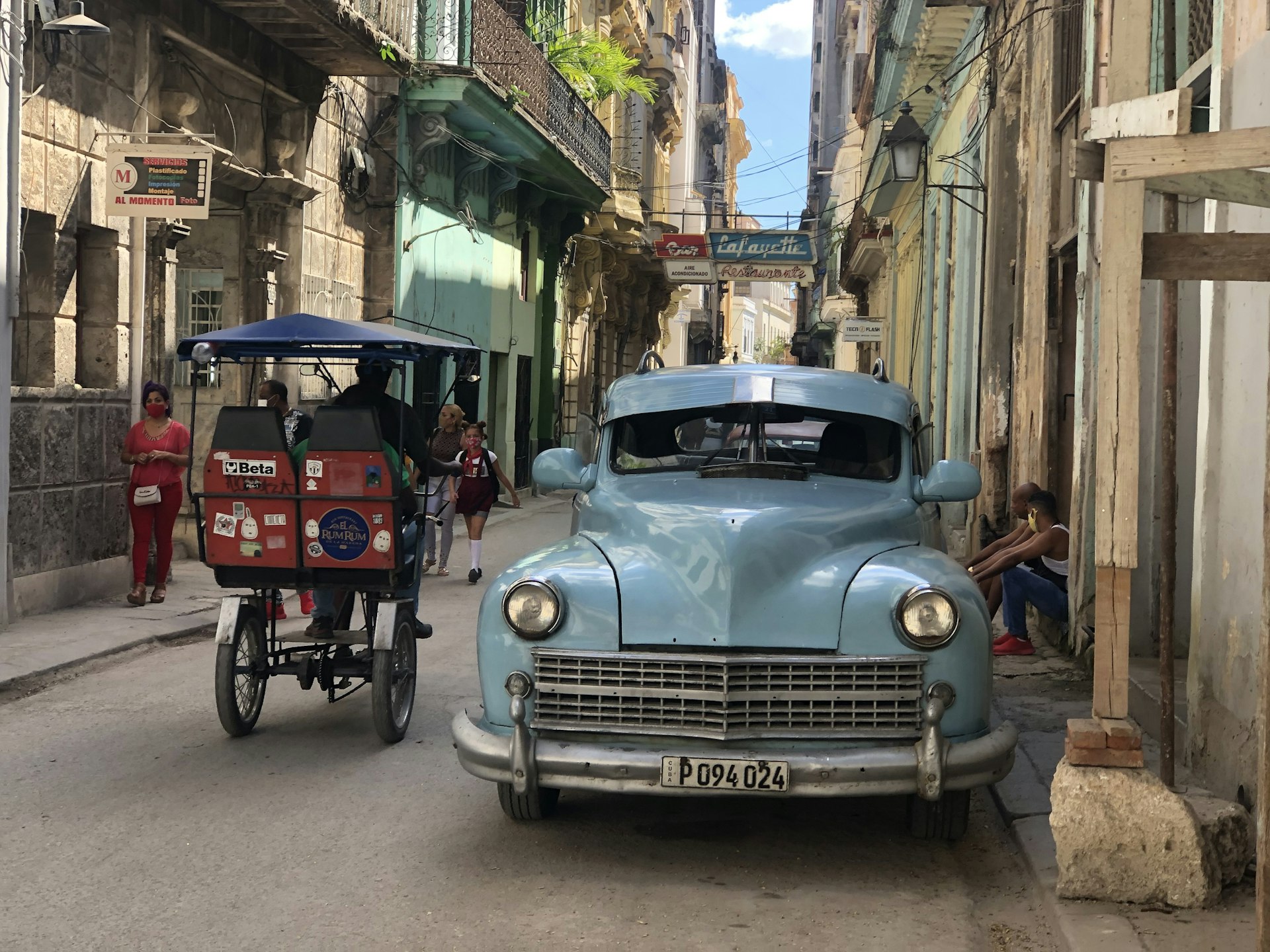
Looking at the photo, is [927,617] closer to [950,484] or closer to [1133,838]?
[1133,838]

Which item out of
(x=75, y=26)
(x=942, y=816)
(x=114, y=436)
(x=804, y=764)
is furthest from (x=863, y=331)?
(x=804, y=764)

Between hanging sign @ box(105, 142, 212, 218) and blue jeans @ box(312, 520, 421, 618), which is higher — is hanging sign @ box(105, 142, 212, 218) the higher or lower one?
the higher one

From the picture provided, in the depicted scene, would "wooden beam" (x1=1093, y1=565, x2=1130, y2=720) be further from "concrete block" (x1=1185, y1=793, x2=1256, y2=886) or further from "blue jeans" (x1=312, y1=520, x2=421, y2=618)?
"blue jeans" (x1=312, y1=520, x2=421, y2=618)

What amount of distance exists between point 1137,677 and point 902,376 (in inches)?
872

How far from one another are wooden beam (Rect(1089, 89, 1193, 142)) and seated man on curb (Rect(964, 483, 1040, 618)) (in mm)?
5536

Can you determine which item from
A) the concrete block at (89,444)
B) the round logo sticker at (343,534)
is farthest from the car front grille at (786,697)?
the concrete block at (89,444)

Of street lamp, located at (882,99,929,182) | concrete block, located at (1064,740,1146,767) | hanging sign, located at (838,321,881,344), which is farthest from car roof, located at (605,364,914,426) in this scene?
hanging sign, located at (838,321,881,344)

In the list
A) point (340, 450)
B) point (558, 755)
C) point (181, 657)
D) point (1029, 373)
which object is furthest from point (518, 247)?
point (558, 755)

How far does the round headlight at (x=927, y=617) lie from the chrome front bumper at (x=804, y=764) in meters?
0.22

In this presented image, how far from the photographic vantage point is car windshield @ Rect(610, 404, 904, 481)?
6613 millimetres

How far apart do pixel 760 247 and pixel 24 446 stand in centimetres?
2526

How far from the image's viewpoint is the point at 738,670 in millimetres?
5168

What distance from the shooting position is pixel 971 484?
6402 mm

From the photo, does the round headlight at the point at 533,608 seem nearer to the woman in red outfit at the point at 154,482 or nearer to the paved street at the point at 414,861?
the paved street at the point at 414,861
